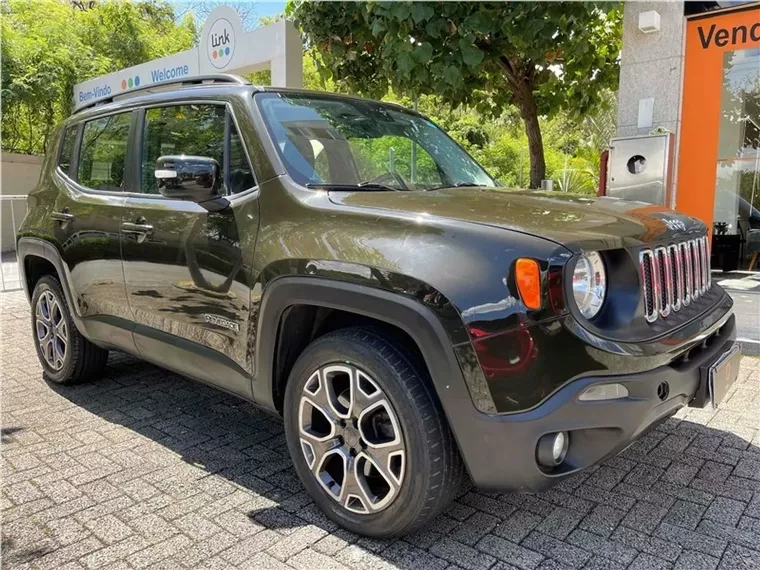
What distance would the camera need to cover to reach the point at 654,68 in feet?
21.1

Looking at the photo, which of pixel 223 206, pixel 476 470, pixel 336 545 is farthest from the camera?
pixel 223 206

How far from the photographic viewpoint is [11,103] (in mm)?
15422

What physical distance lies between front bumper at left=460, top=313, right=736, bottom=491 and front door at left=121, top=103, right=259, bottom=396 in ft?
4.09

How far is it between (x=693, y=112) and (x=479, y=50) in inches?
91.6

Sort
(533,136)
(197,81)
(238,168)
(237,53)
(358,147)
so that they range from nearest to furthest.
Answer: (238,168)
(358,147)
(197,81)
(533,136)
(237,53)

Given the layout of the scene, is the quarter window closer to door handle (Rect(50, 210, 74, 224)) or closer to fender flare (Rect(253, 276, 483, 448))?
fender flare (Rect(253, 276, 483, 448))

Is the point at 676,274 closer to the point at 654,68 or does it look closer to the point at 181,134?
the point at 181,134

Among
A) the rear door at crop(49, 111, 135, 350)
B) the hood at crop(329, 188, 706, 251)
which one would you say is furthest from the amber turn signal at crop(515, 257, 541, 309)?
the rear door at crop(49, 111, 135, 350)

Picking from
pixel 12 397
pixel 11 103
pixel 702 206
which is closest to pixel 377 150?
pixel 12 397

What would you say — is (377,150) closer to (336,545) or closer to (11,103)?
(336,545)


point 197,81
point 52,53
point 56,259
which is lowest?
point 56,259

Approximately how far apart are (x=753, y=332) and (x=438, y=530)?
417 cm

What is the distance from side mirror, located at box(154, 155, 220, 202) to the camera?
282cm

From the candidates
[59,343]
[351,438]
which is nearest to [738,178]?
[351,438]
